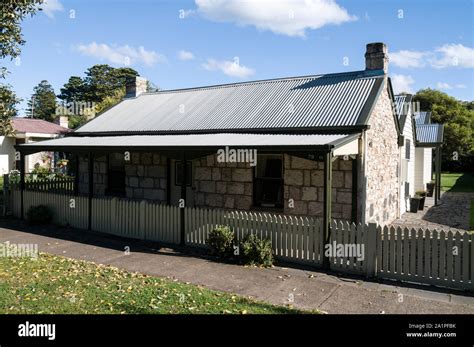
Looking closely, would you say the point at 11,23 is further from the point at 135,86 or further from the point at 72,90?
the point at 72,90

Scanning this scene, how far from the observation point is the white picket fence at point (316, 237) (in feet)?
24.6

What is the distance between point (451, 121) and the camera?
46094 mm

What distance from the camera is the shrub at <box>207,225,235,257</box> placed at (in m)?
9.56

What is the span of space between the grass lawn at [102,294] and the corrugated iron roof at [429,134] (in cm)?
1691

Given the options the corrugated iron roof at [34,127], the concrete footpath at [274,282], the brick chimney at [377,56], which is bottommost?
the concrete footpath at [274,282]

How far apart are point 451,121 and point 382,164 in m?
39.4

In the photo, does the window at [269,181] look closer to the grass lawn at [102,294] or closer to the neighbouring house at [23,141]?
the grass lawn at [102,294]

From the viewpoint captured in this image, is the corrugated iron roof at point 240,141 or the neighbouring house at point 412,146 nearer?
the corrugated iron roof at point 240,141

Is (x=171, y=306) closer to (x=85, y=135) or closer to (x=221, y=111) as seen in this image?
(x=221, y=111)

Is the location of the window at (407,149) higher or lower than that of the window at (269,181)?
higher

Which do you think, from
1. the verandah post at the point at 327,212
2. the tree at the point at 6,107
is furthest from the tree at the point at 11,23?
the verandah post at the point at 327,212

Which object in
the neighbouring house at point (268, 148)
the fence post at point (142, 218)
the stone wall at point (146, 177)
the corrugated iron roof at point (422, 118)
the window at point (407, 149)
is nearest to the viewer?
the neighbouring house at point (268, 148)

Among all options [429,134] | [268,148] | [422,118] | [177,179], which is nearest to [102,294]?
[268,148]
